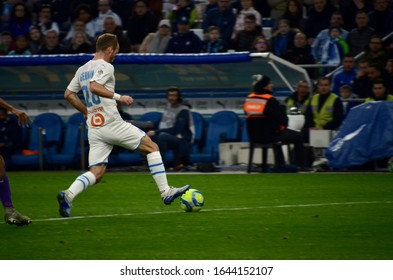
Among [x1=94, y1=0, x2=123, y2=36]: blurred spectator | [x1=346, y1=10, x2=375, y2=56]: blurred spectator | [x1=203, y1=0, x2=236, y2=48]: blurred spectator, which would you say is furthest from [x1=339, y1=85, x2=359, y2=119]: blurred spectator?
[x1=94, y1=0, x2=123, y2=36]: blurred spectator

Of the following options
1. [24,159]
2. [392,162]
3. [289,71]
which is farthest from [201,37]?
[392,162]

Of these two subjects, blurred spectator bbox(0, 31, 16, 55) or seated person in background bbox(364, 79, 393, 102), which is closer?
seated person in background bbox(364, 79, 393, 102)

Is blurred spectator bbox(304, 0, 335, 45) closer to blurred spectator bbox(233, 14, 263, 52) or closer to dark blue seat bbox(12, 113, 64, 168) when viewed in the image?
blurred spectator bbox(233, 14, 263, 52)

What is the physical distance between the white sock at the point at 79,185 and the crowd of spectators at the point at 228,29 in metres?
9.79

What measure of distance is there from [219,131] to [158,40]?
282 cm

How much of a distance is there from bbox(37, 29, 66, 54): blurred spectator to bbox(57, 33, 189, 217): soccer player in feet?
38.0

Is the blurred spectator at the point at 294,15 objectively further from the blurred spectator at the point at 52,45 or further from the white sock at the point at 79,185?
the white sock at the point at 79,185

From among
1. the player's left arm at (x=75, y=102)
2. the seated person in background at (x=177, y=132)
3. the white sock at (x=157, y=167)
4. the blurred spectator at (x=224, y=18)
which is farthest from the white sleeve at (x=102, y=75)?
the blurred spectator at (x=224, y=18)

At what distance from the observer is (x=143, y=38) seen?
25.1 m

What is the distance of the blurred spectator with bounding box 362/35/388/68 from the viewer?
71.3 feet

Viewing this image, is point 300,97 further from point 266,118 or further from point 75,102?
point 75,102

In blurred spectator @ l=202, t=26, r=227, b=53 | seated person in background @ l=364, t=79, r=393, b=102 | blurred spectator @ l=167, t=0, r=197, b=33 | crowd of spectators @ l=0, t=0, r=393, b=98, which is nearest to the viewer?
seated person in background @ l=364, t=79, r=393, b=102

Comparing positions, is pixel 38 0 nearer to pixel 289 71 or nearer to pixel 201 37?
pixel 201 37

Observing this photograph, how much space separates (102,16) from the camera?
2561 cm
